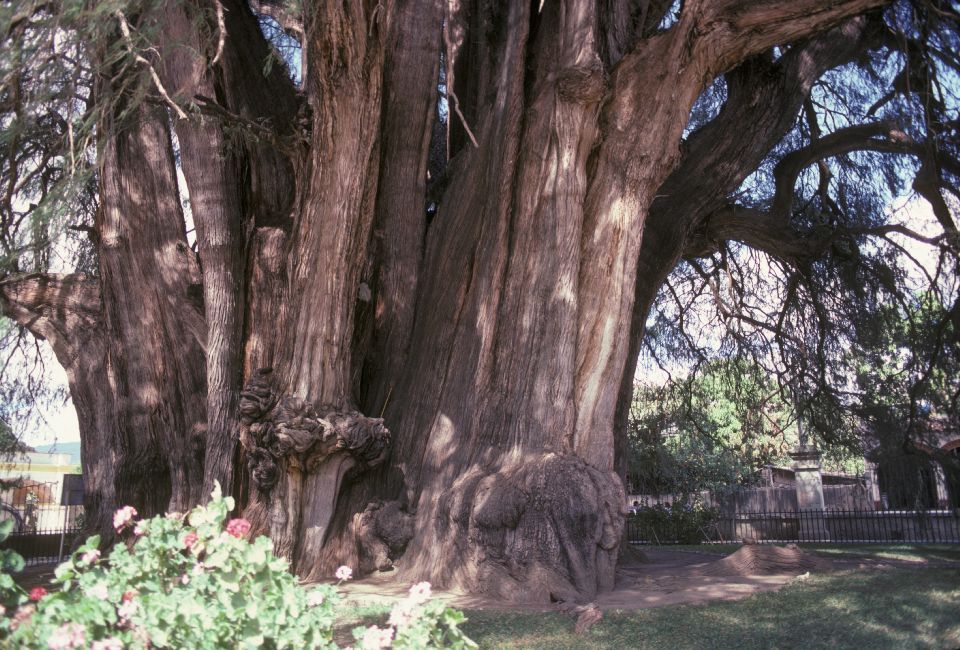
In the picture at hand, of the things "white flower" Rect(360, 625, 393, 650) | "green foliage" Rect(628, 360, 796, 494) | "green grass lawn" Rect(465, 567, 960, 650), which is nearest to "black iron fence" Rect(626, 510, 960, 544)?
"green foliage" Rect(628, 360, 796, 494)

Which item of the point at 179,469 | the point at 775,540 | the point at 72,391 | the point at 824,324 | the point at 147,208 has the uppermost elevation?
the point at 147,208

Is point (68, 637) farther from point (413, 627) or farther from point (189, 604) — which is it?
point (413, 627)

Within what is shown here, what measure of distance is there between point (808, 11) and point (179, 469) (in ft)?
23.4

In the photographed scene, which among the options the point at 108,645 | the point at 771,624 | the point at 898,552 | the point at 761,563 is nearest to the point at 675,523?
the point at 898,552

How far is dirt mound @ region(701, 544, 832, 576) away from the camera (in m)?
7.65

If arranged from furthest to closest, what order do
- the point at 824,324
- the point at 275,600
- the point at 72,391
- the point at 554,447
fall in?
the point at 824,324 → the point at 72,391 → the point at 554,447 → the point at 275,600

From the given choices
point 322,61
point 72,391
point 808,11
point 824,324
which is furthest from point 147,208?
point 824,324

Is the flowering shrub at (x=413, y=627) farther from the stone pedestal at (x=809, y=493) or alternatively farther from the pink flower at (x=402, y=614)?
the stone pedestal at (x=809, y=493)

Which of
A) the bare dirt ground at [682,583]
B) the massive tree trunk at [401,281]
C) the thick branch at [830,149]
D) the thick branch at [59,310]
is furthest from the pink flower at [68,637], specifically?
the thick branch at [830,149]

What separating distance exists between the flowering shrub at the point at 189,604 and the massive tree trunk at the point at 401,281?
3468 millimetres

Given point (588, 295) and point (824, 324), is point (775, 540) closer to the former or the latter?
point (824, 324)

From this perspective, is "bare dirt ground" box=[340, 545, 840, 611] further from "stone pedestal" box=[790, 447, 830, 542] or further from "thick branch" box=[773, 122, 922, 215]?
"stone pedestal" box=[790, 447, 830, 542]

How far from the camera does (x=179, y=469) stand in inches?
331

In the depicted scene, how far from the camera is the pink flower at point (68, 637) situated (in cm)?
245
